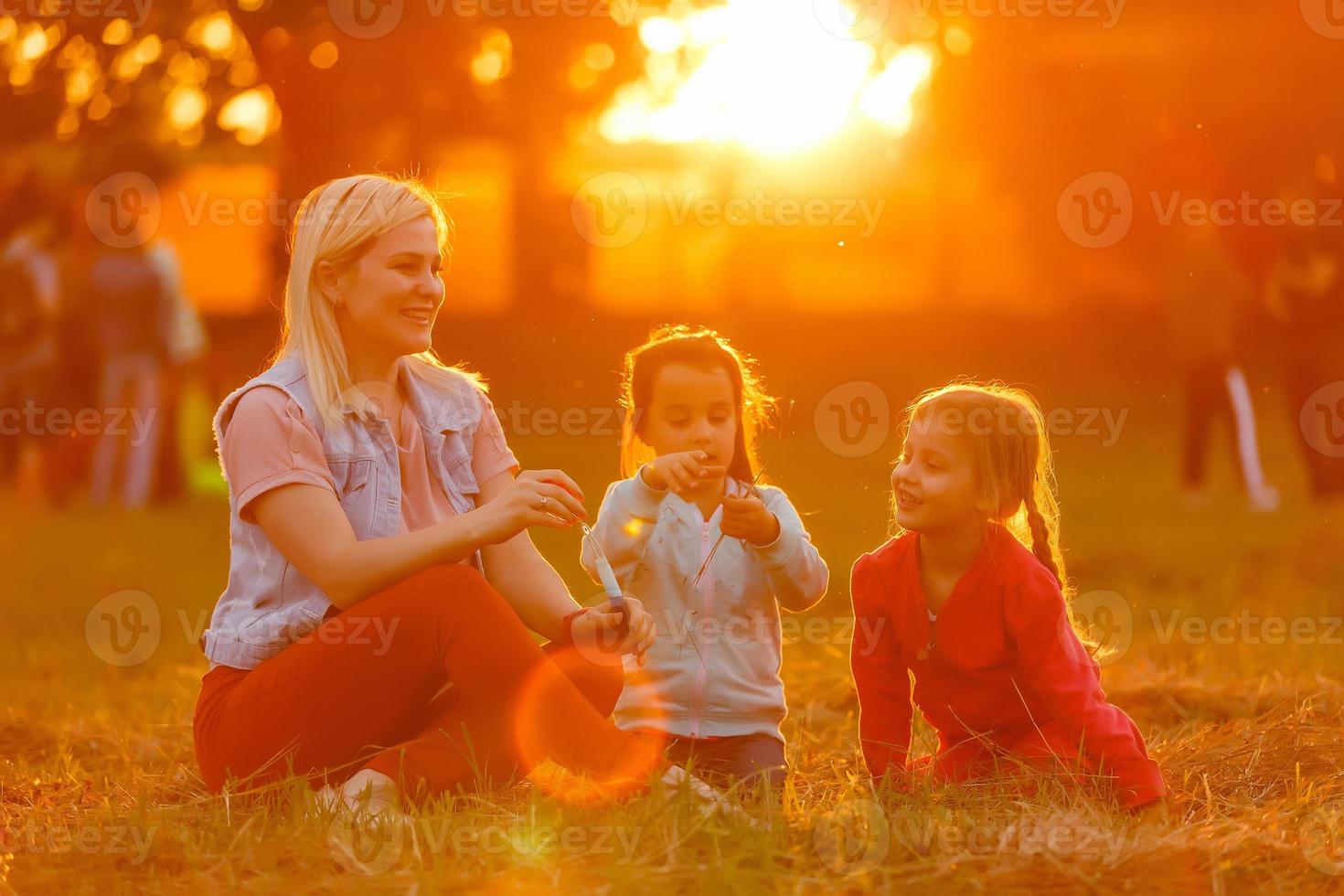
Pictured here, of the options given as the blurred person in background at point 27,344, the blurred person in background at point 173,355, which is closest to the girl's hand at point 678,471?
the blurred person in background at point 27,344

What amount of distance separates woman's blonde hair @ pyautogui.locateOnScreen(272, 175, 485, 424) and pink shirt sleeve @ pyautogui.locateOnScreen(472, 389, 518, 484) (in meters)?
0.31

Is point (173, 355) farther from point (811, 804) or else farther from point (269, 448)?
point (811, 804)

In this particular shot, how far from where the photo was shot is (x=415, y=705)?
10.2 ft

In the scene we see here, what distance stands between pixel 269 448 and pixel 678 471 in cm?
84

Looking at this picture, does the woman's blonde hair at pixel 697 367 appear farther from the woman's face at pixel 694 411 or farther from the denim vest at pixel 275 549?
the denim vest at pixel 275 549

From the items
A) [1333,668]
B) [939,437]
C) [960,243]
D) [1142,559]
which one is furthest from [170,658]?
[960,243]

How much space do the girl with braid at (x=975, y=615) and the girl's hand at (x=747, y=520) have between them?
24 centimetres

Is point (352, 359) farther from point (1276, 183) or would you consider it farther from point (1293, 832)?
point (1276, 183)

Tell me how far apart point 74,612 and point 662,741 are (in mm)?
4253

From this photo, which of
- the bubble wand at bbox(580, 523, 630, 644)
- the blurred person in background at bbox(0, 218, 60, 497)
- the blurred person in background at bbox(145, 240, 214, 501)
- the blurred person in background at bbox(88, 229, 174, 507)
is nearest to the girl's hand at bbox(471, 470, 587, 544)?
the bubble wand at bbox(580, 523, 630, 644)

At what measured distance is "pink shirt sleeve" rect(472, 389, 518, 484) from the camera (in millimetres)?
3510

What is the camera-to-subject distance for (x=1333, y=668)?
476 centimetres

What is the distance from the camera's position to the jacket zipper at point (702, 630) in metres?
3.47

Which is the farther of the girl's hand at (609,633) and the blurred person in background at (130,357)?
the blurred person in background at (130,357)
